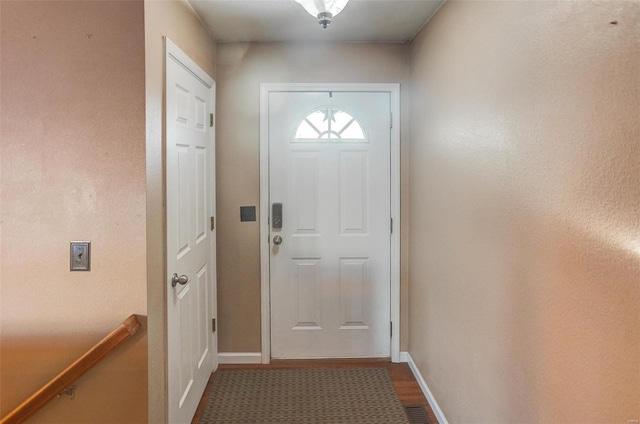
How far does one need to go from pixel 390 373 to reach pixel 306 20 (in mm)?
2303

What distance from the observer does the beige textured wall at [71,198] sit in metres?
1.55

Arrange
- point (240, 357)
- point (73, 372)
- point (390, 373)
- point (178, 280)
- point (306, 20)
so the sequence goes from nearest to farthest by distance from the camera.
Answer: point (73, 372) < point (178, 280) < point (306, 20) < point (390, 373) < point (240, 357)

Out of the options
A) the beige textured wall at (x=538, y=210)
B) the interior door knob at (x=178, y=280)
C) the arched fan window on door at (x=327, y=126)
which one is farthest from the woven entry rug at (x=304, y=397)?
the arched fan window on door at (x=327, y=126)

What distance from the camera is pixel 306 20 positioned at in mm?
2363

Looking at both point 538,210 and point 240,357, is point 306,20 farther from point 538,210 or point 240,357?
point 240,357

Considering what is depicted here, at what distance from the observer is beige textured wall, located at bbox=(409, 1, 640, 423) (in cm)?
93

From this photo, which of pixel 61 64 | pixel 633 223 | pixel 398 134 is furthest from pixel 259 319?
pixel 633 223

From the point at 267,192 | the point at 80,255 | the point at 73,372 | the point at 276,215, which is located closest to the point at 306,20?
the point at 267,192

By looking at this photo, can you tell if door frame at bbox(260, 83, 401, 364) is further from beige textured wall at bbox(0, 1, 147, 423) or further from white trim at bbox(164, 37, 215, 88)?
beige textured wall at bbox(0, 1, 147, 423)

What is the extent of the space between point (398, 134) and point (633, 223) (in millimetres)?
1996

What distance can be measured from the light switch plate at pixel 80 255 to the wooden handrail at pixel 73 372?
0.28 metres

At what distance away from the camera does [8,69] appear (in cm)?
155

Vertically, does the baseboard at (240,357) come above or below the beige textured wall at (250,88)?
below

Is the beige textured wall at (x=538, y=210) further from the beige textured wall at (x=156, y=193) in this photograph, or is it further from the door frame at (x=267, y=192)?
the beige textured wall at (x=156, y=193)
